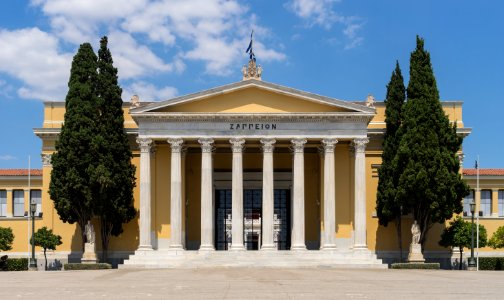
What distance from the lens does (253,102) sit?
60438mm

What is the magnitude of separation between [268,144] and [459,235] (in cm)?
1595

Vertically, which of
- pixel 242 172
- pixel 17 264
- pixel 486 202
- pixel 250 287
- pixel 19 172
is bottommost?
pixel 17 264

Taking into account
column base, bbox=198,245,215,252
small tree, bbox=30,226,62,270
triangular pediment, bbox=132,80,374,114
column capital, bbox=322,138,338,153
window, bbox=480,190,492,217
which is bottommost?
column base, bbox=198,245,215,252

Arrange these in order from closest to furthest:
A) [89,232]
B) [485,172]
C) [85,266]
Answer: [85,266] < [89,232] < [485,172]

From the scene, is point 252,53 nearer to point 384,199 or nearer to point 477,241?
point 384,199

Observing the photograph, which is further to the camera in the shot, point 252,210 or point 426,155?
point 252,210

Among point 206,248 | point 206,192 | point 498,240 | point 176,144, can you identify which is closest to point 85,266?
point 206,248

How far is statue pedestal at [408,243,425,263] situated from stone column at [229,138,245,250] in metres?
12.3

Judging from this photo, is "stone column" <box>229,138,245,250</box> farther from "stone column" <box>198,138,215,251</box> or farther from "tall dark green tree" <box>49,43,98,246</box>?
"tall dark green tree" <box>49,43,98,246</box>

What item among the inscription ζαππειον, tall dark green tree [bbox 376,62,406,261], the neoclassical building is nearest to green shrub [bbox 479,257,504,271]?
the neoclassical building

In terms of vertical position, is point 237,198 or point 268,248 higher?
point 237,198

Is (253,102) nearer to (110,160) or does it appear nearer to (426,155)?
(110,160)

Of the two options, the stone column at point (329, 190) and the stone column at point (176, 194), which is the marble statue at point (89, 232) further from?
the stone column at point (329, 190)

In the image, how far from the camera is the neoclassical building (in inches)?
2314
